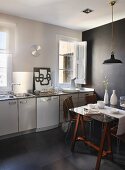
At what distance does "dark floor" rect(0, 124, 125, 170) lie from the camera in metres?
2.28

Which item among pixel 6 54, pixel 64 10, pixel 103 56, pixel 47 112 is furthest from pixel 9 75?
pixel 103 56

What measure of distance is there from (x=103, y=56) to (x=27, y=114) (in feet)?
7.95

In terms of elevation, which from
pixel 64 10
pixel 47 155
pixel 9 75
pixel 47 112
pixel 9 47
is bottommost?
pixel 47 155

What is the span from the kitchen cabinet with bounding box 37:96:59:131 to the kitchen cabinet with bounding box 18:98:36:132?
0.38 ft

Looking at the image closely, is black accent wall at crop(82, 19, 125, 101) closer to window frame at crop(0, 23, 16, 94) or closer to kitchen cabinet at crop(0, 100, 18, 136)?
window frame at crop(0, 23, 16, 94)

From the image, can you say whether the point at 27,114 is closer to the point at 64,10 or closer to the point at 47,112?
the point at 47,112

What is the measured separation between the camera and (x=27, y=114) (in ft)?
11.0

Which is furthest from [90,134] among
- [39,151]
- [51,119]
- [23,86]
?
[23,86]

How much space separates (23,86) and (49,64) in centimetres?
92

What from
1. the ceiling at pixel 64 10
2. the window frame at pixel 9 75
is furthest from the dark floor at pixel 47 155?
the ceiling at pixel 64 10

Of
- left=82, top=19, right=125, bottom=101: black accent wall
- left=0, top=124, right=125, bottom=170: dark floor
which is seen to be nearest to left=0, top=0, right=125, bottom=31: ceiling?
left=82, top=19, right=125, bottom=101: black accent wall

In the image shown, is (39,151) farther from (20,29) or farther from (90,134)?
(20,29)

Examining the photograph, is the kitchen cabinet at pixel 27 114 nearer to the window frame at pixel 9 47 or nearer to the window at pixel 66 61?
the window frame at pixel 9 47

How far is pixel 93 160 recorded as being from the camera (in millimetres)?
2455
